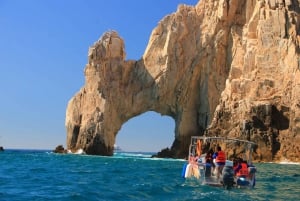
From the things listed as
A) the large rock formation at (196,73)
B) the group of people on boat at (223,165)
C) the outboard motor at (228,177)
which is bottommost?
the outboard motor at (228,177)

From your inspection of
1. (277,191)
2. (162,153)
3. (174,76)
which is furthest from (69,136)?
(277,191)

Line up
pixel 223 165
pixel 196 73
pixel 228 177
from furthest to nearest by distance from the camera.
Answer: pixel 196 73 → pixel 223 165 → pixel 228 177

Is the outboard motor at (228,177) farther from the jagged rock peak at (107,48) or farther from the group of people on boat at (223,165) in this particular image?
the jagged rock peak at (107,48)

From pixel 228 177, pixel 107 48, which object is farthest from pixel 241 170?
pixel 107 48

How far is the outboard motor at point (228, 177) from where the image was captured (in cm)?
2286

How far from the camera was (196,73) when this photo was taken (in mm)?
74375

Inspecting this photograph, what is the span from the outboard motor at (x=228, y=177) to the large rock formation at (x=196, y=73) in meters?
34.9

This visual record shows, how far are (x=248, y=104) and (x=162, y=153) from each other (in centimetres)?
2357

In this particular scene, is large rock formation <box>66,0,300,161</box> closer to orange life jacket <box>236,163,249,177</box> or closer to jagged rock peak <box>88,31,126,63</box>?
jagged rock peak <box>88,31,126,63</box>

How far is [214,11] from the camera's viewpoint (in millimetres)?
75812

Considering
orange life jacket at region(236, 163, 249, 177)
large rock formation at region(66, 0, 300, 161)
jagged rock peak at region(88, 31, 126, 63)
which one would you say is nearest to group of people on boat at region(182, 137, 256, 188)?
orange life jacket at region(236, 163, 249, 177)

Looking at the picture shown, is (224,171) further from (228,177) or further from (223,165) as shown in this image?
(223,165)

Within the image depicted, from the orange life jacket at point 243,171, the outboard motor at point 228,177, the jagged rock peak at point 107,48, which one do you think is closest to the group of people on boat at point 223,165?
the orange life jacket at point 243,171

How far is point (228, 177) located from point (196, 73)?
171 feet
